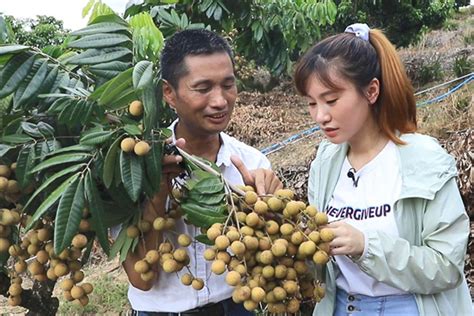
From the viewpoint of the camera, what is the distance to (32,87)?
1.16 metres

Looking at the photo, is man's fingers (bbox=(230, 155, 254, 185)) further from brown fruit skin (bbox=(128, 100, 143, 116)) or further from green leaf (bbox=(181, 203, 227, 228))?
brown fruit skin (bbox=(128, 100, 143, 116))

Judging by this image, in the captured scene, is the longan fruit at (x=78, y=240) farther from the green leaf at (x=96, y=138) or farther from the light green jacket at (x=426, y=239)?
the light green jacket at (x=426, y=239)

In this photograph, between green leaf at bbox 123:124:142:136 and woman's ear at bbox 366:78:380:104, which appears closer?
green leaf at bbox 123:124:142:136

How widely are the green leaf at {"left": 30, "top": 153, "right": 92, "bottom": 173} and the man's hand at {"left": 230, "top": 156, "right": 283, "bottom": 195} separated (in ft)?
1.24

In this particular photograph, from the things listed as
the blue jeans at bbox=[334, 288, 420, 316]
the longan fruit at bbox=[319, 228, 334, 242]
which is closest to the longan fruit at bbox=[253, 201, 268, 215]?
the longan fruit at bbox=[319, 228, 334, 242]

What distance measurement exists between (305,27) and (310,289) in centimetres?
248

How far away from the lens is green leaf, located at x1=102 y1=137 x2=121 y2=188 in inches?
42.1

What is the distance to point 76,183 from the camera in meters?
1.06

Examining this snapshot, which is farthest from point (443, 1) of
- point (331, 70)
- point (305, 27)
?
point (331, 70)

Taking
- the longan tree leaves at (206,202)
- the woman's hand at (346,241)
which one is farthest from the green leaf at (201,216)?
the woman's hand at (346,241)

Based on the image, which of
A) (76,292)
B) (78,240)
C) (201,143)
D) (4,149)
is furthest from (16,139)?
(201,143)

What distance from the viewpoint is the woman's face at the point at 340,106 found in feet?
3.82

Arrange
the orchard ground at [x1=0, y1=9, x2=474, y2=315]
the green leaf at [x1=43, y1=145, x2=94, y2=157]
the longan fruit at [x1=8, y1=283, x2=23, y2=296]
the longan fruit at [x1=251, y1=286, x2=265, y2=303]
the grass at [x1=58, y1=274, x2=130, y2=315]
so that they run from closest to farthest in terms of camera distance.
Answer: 1. the longan fruit at [x1=251, y1=286, x2=265, y2=303]
2. the green leaf at [x1=43, y1=145, x2=94, y2=157]
3. the longan fruit at [x1=8, y1=283, x2=23, y2=296]
4. the grass at [x1=58, y1=274, x2=130, y2=315]
5. the orchard ground at [x1=0, y1=9, x2=474, y2=315]

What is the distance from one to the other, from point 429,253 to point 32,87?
0.89 m
